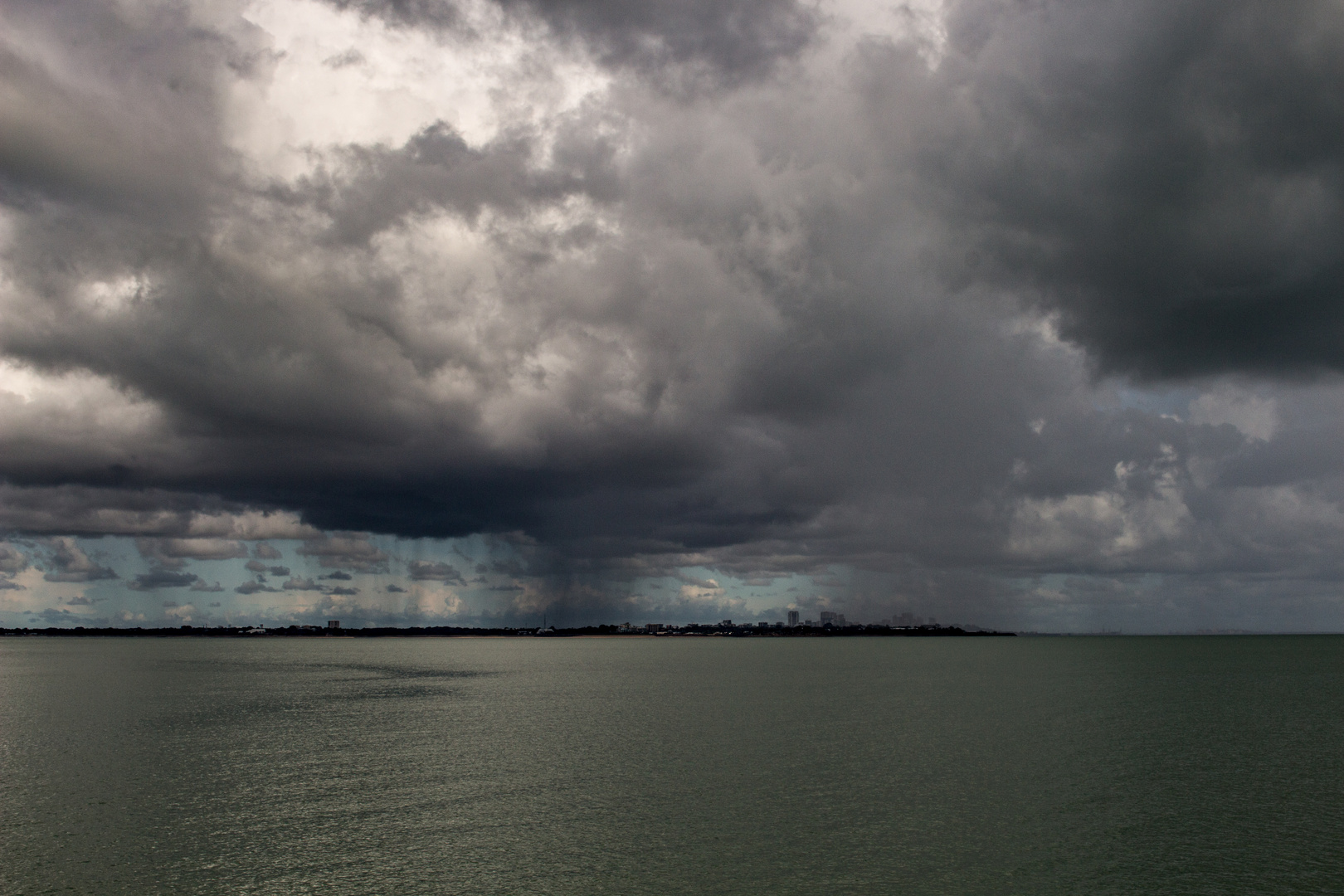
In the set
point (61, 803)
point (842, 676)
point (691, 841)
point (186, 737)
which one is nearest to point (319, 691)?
point (186, 737)

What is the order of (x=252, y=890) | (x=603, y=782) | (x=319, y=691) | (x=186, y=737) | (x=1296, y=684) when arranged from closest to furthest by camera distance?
1. (x=252, y=890)
2. (x=603, y=782)
3. (x=186, y=737)
4. (x=319, y=691)
5. (x=1296, y=684)

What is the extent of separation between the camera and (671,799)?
162 ft

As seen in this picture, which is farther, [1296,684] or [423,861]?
[1296,684]

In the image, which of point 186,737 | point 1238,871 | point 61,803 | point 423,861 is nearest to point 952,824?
point 1238,871

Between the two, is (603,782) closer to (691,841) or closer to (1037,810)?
(691,841)

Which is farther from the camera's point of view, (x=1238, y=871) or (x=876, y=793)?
(x=876, y=793)

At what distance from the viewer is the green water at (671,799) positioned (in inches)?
1403

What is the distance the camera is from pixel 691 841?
4038 cm

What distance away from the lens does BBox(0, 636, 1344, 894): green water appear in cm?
3562

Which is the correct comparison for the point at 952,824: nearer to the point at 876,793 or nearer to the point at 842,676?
the point at 876,793

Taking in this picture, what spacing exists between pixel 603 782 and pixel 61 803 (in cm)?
3158

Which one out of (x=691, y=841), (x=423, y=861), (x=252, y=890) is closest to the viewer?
(x=252, y=890)

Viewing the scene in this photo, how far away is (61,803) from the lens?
48.1 m

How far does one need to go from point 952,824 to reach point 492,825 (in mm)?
24053
